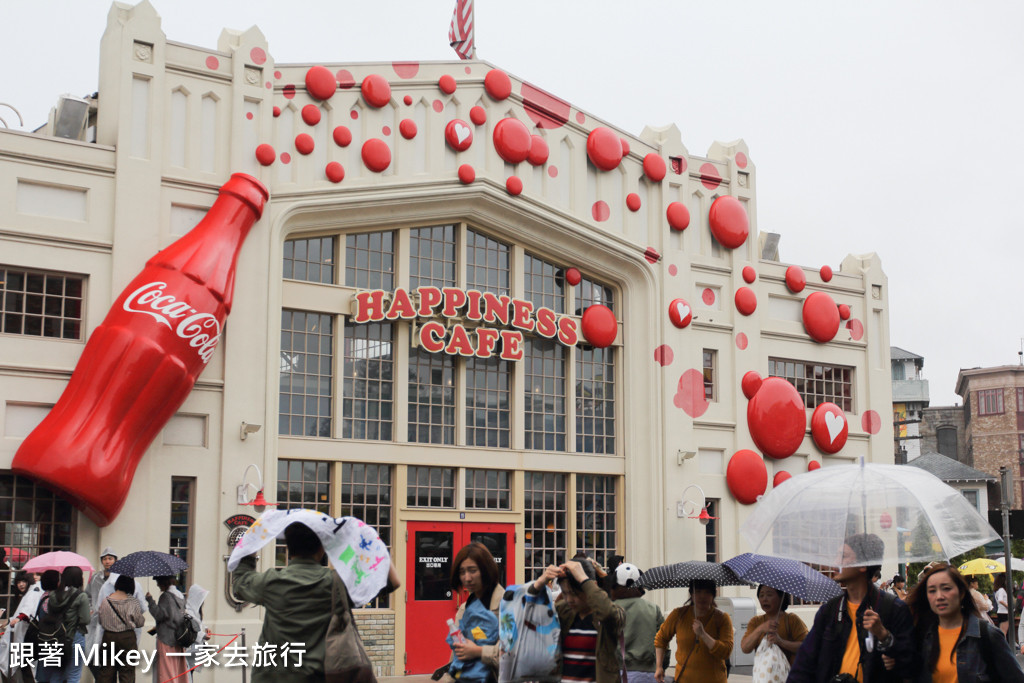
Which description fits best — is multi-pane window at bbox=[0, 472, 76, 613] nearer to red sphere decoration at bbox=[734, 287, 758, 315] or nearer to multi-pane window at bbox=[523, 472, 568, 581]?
multi-pane window at bbox=[523, 472, 568, 581]

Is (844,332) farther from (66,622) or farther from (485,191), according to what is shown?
(66,622)

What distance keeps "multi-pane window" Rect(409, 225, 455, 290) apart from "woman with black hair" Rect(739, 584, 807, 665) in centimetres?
1339

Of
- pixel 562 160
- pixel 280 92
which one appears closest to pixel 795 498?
pixel 280 92

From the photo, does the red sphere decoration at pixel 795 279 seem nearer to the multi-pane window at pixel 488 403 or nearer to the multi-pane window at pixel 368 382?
the multi-pane window at pixel 488 403

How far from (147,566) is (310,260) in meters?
8.24

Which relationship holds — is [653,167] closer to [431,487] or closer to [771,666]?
[431,487]

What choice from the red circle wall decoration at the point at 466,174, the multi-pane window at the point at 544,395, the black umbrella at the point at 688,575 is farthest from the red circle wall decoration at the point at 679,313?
the black umbrella at the point at 688,575

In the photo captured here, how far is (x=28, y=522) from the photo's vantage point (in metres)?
17.2

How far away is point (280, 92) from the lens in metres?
20.2

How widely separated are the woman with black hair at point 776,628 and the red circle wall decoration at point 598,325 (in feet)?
47.7

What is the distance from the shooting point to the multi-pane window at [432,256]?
21891mm

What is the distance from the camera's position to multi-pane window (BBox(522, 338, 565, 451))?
2306 cm

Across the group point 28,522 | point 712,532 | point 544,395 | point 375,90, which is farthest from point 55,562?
point 712,532

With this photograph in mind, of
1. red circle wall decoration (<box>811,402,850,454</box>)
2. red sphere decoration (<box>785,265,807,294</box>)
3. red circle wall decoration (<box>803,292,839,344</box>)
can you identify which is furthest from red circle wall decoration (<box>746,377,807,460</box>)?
red sphere decoration (<box>785,265,807,294</box>)
